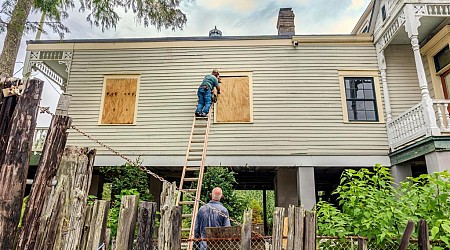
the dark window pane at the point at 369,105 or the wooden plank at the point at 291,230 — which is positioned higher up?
the dark window pane at the point at 369,105

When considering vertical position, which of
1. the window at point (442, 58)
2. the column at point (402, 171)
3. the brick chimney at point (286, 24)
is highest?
the brick chimney at point (286, 24)

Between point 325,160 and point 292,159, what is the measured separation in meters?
0.91

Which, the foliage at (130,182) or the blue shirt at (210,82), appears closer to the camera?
the foliage at (130,182)

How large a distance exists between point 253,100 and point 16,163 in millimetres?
7418

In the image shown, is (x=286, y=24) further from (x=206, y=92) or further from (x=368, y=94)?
(x=206, y=92)

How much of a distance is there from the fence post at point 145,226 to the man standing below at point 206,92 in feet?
19.6

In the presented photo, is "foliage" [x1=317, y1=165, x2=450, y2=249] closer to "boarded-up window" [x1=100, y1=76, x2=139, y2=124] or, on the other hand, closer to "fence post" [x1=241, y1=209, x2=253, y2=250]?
"fence post" [x1=241, y1=209, x2=253, y2=250]

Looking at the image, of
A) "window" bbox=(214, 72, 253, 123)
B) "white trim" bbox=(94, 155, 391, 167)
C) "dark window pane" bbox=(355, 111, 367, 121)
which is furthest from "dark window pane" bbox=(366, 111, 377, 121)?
"window" bbox=(214, 72, 253, 123)

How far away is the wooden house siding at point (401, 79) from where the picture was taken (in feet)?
28.9

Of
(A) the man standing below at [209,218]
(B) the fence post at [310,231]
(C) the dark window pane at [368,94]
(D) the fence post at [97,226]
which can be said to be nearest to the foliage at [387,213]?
(B) the fence post at [310,231]

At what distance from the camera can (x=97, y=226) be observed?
2.61 m

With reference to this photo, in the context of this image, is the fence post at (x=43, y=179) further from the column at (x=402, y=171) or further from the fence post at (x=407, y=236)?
the column at (x=402, y=171)

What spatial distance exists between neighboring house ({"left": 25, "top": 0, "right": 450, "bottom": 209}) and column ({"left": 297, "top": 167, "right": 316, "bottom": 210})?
0.03m

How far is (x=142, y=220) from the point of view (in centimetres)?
246
